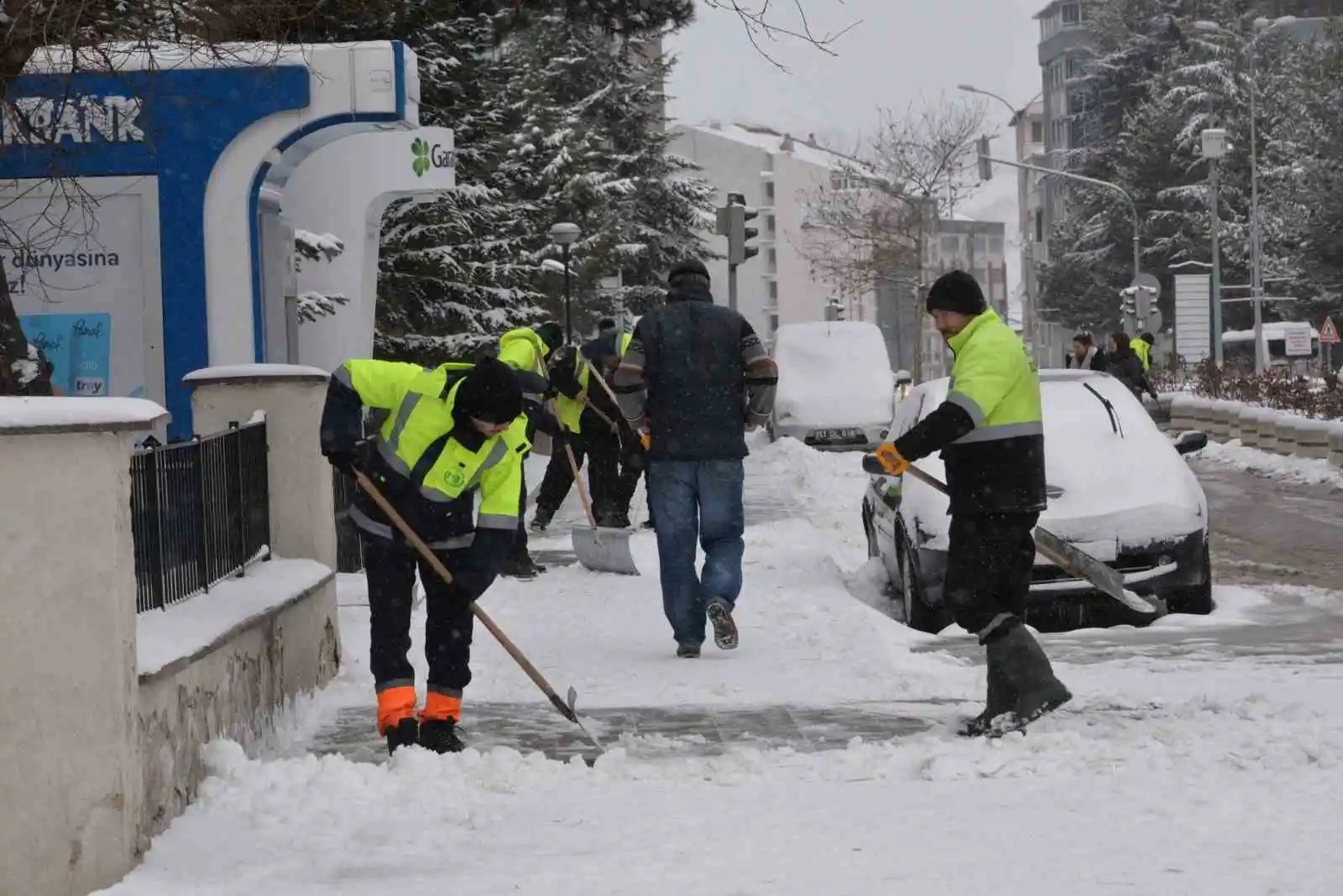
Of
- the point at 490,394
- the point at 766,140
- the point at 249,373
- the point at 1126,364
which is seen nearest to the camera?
the point at 490,394

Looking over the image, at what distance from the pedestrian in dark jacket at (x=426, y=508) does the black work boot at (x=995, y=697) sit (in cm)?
172

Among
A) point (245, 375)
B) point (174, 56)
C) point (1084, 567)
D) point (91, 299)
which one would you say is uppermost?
point (174, 56)

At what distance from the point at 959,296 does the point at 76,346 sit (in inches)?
337

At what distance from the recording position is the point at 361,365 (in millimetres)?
7582

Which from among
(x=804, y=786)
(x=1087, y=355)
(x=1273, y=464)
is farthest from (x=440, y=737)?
(x=1087, y=355)

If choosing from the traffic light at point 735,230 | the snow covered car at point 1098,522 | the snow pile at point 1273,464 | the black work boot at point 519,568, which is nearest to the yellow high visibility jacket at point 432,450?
the snow covered car at point 1098,522

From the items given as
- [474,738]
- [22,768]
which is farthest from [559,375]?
[22,768]

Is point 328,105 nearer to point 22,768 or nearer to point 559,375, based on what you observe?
point 559,375

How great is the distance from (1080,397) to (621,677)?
458 cm

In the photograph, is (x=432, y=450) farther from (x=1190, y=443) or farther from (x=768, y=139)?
(x=768, y=139)

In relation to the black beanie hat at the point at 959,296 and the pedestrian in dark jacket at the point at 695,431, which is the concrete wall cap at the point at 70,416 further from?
the pedestrian in dark jacket at the point at 695,431

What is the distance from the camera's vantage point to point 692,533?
33.4 feet

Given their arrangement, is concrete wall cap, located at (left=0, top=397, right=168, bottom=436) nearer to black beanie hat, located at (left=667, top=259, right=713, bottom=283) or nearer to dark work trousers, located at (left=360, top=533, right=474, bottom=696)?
dark work trousers, located at (left=360, top=533, right=474, bottom=696)

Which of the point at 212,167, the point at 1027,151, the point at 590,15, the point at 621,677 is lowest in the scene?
the point at 621,677
